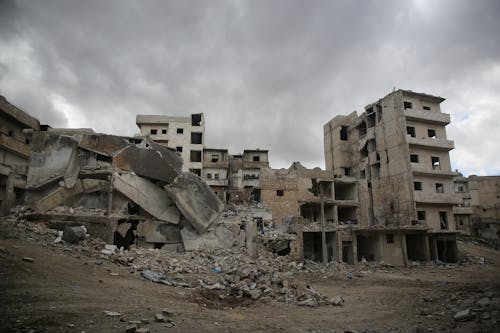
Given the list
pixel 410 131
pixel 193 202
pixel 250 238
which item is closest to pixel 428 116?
pixel 410 131

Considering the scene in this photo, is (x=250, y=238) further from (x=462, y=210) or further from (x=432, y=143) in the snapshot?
(x=462, y=210)

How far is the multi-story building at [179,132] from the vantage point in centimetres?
3903

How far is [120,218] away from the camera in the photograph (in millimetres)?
16781

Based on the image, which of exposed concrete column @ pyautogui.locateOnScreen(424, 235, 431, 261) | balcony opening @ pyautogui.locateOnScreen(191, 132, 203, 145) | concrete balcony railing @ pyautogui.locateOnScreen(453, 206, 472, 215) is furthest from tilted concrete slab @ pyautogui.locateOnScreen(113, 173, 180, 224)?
concrete balcony railing @ pyautogui.locateOnScreen(453, 206, 472, 215)

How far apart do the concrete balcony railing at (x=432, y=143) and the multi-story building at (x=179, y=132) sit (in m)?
22.7

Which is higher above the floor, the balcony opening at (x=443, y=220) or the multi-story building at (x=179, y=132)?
the multi-story building at (x=179, y=132)

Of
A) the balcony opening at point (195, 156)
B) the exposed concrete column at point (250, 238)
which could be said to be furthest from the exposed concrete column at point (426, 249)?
the balcony opening at point (195, 156)

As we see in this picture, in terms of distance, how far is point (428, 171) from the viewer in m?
29.1

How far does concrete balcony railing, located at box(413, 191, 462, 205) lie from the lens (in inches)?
1111

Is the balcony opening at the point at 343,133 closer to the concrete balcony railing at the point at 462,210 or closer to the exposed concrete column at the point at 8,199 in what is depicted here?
the concrete balcony railing at the point at 462,210

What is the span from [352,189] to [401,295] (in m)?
20.7

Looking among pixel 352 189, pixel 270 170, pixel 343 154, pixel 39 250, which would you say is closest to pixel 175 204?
pixel 39 250

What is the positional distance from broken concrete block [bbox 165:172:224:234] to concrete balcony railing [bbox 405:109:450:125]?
21.3 m

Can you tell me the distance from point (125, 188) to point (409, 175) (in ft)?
77.3
